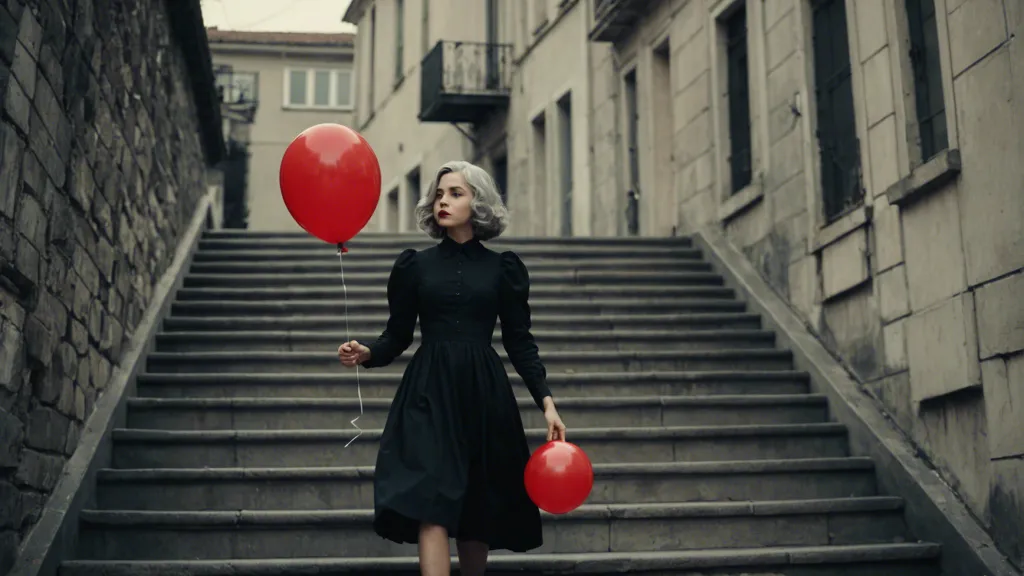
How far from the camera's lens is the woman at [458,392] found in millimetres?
4223

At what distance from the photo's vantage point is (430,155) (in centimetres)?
2359

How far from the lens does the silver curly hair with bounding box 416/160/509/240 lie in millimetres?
4484

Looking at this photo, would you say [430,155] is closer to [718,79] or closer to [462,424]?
[718,79]

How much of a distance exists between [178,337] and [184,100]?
3.17m

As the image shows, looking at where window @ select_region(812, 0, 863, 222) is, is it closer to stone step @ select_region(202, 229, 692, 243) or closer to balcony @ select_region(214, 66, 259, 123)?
stone step @ select_region(202, 229, 692, 243)

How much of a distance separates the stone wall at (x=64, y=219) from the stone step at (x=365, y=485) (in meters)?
0.46

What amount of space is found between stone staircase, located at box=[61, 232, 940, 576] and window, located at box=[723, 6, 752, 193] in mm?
1478

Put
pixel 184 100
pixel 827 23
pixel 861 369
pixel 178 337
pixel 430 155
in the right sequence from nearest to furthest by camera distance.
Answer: pixel 861 369 < pixel 178 337 < pixel 827 23 < pixel 184 100 < pixel 430 155

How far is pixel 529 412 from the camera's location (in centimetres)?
756

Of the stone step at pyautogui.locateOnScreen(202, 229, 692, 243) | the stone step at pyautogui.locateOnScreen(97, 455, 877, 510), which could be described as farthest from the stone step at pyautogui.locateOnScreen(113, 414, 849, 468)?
the stone step at pyautogui.locateOnScreen(202, 229, 692, 243)

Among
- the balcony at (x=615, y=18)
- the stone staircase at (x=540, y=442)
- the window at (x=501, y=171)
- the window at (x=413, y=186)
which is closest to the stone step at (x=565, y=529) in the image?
the stone staircase at (x=540, y=442)

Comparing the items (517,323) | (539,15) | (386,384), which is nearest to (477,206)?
(517,323)

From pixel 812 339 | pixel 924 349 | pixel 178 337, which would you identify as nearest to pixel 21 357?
pixel 178 337

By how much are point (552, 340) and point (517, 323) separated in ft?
14.3
